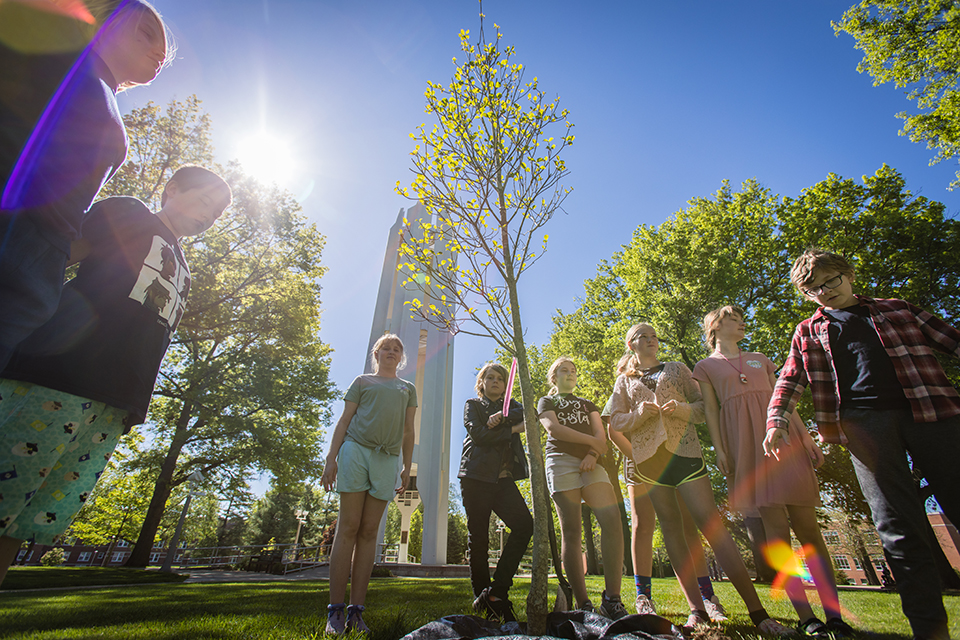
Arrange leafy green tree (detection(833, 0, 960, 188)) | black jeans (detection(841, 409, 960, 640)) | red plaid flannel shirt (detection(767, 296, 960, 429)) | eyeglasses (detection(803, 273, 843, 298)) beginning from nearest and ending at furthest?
black jeans (detection(841, 409, 960, 640)) → red plaid flannel shirt (detection(767, 296, 960, 429)) → eyeglasses (detection(803, 273, 843, 298)) → leafy green tree (detection(833, 0, 960, 188))

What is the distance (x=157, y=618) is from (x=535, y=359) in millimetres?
16122

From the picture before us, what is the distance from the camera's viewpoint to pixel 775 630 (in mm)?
2191

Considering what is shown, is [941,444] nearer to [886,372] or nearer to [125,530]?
[886,372]

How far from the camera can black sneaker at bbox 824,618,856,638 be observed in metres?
2.14

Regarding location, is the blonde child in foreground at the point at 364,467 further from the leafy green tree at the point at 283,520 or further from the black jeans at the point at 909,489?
the leafy green tree at the point at 283,520

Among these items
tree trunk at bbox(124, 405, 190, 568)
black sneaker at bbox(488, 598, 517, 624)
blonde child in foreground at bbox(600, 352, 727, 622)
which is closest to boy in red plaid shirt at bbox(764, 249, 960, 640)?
blonde child in foreground at bbox(600, 352, 727, 622)

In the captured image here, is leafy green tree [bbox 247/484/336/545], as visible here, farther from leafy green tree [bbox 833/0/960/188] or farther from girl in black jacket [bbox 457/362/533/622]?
leafy green tree [bbox 833/0/960/188]

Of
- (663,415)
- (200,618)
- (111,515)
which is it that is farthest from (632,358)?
(111,515)

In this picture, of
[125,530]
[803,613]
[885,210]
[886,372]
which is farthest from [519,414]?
[125,530]

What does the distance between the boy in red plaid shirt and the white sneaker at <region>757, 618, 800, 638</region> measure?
50cm

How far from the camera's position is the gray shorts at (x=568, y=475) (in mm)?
3148

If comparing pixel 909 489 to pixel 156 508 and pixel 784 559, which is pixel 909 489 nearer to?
pixel 784 559

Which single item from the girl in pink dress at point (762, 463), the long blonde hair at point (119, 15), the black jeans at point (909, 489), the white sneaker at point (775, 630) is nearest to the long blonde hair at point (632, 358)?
the girl in pink dress at point (762, 463)

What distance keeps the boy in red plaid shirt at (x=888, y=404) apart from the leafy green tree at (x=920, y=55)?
9.99 m
